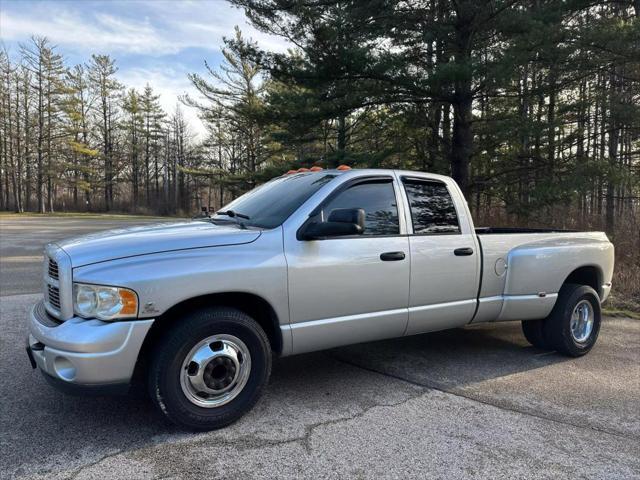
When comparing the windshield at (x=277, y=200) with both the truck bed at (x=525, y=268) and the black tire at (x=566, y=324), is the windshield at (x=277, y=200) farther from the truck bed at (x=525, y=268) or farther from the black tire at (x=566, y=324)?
the black tire at (x=566, y=324)

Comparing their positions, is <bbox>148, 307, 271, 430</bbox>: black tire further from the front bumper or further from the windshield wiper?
the windshield wiper

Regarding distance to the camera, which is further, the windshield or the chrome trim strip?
the windshield

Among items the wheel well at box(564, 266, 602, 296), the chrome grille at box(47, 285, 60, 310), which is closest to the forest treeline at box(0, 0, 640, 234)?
the wheel well at box(564, 266, 602, 296)

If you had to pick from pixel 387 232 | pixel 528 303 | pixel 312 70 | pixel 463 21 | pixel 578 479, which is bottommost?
pixel 578 479

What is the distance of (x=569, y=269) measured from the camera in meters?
5.09

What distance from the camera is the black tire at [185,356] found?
120 inches

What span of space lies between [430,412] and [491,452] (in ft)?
2.08

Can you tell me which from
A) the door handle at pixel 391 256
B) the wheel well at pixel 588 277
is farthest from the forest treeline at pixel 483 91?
the door handle at pixel 391 256

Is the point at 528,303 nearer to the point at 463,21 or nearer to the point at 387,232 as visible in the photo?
the point at 387,232

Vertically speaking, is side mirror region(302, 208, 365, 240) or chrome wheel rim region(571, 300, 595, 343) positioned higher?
side mirror region(302, 208, 365, 240)

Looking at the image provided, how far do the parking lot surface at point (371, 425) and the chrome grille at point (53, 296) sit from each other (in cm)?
84

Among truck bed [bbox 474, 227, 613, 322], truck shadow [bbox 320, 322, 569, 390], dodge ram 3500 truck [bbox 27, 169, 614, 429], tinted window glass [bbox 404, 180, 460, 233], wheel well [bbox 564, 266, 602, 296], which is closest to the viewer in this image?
dodge ram 3500 truck [bbox 27, 169, 614, 429]

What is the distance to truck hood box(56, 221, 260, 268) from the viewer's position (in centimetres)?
305

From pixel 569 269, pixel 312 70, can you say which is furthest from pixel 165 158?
pixel 569 269
